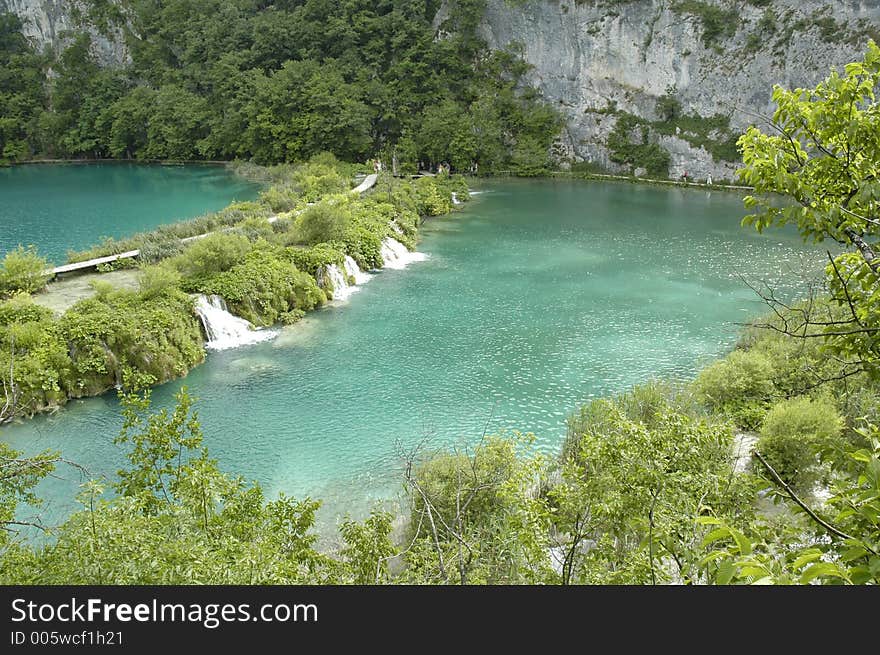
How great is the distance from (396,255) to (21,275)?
52.4ft

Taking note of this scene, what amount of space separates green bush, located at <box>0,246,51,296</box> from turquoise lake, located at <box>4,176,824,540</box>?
21.7 feet

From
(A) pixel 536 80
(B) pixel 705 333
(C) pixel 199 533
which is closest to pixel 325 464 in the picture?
(C) pixel 199 533

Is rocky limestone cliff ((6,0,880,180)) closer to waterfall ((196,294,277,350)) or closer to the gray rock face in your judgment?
the gray rock face

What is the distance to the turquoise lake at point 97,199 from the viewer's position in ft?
114

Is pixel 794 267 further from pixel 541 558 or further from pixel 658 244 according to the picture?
pixel 541 558

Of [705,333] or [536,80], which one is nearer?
[705,333]

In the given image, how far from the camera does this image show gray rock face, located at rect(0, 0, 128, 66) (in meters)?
77.4

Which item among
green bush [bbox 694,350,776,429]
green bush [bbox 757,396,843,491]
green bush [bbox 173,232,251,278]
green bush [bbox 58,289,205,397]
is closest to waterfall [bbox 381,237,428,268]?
green bush [bbox 173,232,251,278]

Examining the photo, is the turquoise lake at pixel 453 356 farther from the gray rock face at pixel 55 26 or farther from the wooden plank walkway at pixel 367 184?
the gray rock face at pixel 55 26

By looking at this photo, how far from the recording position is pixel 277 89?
5950 centimetres

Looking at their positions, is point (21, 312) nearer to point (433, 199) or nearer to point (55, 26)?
point (433, 199)

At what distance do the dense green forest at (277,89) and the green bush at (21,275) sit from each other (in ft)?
128

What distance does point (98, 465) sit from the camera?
14102 mm

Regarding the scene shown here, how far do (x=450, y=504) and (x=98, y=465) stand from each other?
8383 mm
